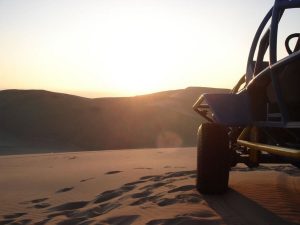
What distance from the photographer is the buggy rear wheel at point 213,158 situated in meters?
5.04

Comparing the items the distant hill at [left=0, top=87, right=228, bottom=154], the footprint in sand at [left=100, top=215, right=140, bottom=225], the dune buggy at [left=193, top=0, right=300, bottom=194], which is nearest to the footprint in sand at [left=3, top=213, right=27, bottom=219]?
the footprint in sand at [left=100, top=215, right=140, bottom=225]

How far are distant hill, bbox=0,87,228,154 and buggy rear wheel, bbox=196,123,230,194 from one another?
28.9 metres

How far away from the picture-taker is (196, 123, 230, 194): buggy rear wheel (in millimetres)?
5035

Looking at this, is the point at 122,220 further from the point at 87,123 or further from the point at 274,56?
the point at 87,123

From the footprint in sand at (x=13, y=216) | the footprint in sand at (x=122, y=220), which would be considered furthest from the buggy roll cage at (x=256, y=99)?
the footprint in sand at (x=13, y=216)

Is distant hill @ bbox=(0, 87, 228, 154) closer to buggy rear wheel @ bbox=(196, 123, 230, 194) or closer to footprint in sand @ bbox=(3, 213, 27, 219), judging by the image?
footprint in sand @ bbox=(3, 213, 27, 219)

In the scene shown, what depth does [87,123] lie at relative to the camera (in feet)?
129

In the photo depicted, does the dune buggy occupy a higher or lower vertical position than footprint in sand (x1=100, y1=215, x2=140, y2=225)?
higher

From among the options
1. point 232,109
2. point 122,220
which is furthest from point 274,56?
point 122,220

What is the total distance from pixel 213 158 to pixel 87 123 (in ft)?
114

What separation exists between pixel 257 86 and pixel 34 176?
20.8 feet

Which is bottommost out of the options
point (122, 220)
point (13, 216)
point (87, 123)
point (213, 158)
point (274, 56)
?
point (13, 216)

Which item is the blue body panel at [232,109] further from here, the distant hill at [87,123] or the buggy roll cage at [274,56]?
the distant hill at [87,123]

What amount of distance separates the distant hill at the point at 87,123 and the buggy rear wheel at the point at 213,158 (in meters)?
28.9
